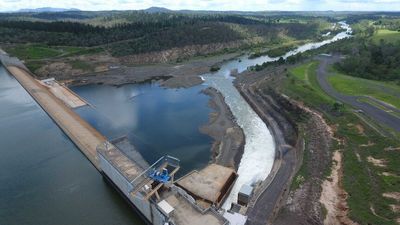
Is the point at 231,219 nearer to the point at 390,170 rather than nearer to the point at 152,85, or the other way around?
the point at 390,170

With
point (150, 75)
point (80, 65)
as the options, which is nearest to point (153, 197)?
point (150, 75)

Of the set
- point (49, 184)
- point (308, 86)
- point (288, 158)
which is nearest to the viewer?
point (49, 184)

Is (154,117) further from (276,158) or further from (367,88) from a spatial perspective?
(367,88)

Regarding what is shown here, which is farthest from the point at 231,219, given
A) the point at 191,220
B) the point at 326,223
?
the point at 326,223

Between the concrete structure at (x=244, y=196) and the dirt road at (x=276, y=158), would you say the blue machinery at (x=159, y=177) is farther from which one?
the dirt road at (x=276, y=158)

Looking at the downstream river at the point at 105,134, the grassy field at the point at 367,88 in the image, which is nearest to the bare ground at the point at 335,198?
the downstream river at the point at 105,134
